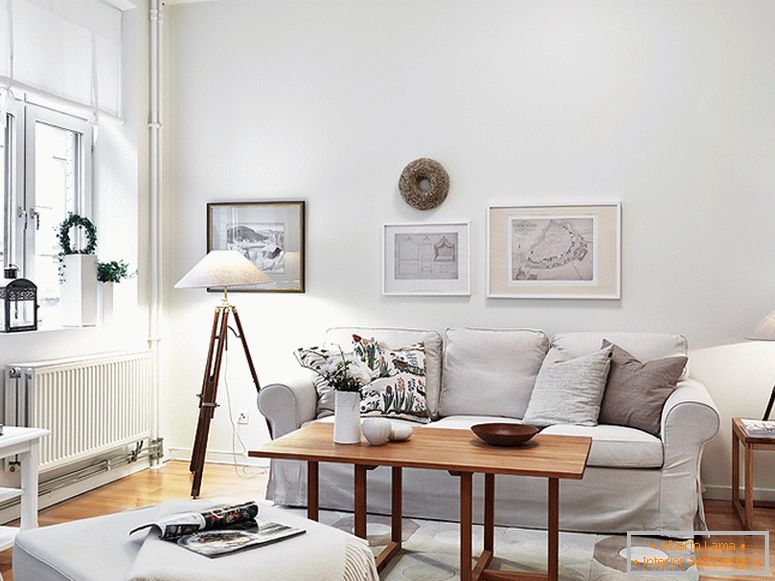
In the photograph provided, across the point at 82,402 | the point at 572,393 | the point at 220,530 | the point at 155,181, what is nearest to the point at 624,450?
the point at 572,393

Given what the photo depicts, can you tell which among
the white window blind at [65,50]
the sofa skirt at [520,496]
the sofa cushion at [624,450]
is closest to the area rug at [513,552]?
the sofa skirt at [520,496]

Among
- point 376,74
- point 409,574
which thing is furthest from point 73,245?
point 409,574

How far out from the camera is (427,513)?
4.17 metres

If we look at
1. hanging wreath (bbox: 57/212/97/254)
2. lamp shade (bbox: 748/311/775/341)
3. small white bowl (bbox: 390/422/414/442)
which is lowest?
small white bowl (bbox: 390/422/414/442)

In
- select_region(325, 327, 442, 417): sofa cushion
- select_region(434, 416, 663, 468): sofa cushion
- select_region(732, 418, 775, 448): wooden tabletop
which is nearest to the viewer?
select_region(434, 416, 663, 468): sofa cushion

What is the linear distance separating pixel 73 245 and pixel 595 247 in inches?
120

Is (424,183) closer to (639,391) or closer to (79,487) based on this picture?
(639,391)

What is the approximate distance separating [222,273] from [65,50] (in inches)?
60.8

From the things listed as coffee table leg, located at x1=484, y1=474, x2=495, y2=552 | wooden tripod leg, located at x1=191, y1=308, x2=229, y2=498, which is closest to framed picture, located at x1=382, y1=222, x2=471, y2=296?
wooden tripod leg, located at x1=191, y1=308, x2=229, y2=498

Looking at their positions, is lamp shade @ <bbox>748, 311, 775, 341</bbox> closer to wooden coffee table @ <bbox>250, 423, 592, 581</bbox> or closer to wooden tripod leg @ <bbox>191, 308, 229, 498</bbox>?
wooden coffee table @ <bbox>250, 423, 592, 581</bbox>

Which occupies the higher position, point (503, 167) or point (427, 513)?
point (503, 167)

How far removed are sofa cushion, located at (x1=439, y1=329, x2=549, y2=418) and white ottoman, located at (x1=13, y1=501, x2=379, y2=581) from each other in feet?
6.89

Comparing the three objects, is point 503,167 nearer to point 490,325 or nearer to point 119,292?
point 490,325

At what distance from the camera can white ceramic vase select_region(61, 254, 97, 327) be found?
4734mm
